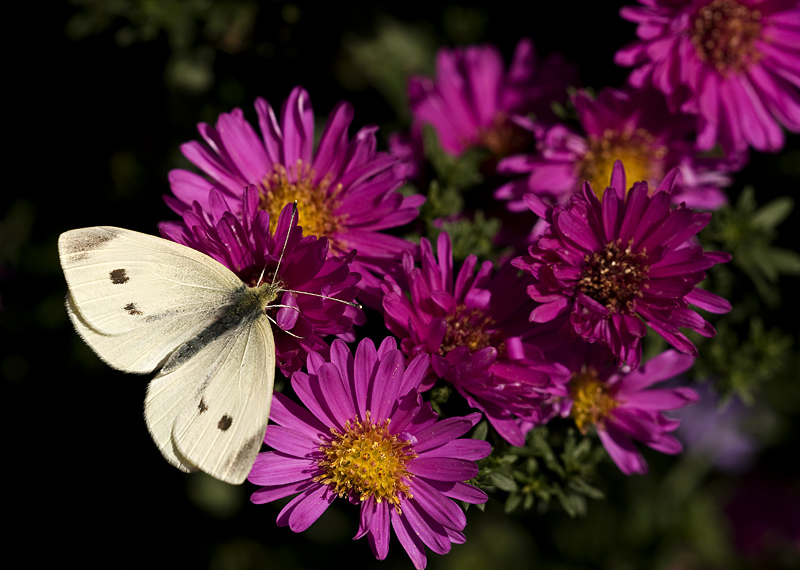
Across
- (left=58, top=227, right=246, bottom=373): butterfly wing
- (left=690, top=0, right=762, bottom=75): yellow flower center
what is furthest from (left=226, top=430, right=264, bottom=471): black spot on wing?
(left=690, top=0, right=762, bottom=75): yellow flower center

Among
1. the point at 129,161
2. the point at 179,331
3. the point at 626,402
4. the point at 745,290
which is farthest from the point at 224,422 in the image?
the point at 745,290

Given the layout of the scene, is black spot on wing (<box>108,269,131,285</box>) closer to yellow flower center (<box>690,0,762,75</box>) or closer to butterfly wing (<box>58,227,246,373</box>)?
butterfly wing (<box>58,227,246,373</box>)

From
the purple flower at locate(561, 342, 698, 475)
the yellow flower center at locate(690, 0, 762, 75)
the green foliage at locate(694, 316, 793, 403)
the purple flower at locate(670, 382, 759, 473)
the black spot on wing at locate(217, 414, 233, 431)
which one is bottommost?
the purple flower at locate(670, 382, 759, 473)

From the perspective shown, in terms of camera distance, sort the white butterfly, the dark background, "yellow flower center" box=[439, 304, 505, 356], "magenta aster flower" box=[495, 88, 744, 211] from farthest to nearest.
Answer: the dark background < "magenta aster flower" box=[495, 88, 744, 211] < "yellow flower center" box=[439, 304, 505, 356] < the white butterfly

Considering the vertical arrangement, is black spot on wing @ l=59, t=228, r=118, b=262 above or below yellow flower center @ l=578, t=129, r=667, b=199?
above

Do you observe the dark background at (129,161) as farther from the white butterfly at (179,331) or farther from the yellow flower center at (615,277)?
the yellow flower center at (615,277)

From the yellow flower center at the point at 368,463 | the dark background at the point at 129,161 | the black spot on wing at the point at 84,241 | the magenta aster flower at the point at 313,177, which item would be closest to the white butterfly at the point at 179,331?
the black spot on wing at the point at 84,241
